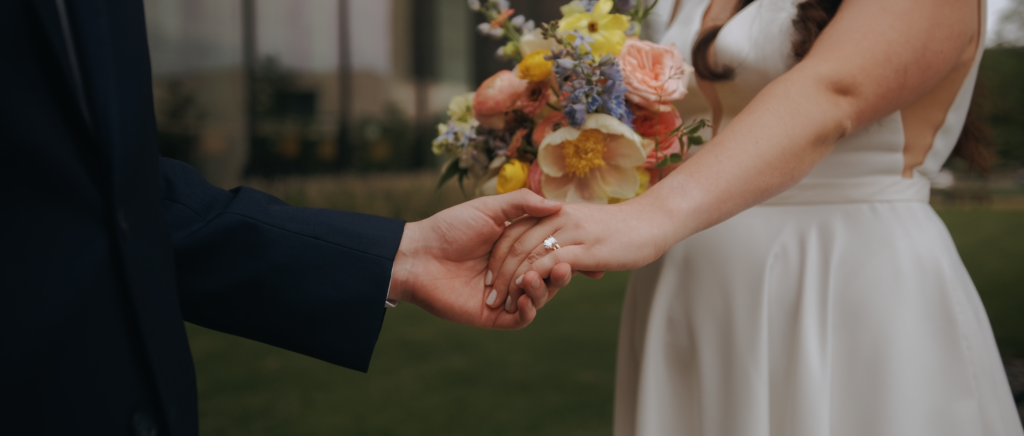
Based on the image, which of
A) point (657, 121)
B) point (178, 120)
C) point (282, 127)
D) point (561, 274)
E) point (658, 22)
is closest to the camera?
point (561, 274)

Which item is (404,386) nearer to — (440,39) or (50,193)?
(50,193)

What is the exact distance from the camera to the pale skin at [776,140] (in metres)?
1.19

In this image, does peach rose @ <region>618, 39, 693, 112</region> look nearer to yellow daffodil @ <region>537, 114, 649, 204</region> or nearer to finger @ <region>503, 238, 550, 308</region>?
yellow daffodil @ <region>537, 114, 649, 204</region>

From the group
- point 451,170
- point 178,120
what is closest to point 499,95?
point 451,170

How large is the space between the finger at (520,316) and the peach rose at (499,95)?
17.8 inches

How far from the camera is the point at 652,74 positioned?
53.1 inches

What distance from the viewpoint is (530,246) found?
1.25m

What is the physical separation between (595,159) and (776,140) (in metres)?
0.35

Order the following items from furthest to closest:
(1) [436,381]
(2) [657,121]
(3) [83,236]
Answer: (1) [436,381], (2) [657,121], (3) [83,236]

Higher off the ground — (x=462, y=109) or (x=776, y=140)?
(x=776, y=140)

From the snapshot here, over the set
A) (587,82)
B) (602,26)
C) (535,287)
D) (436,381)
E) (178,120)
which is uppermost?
(602,26)

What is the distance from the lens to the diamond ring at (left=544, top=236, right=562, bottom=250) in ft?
4.00

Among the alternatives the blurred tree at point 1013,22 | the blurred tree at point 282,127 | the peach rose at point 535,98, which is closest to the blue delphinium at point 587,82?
the peach rose at point 535,98

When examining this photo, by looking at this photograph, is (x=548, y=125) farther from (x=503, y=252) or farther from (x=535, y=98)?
(x=503, y=252)
